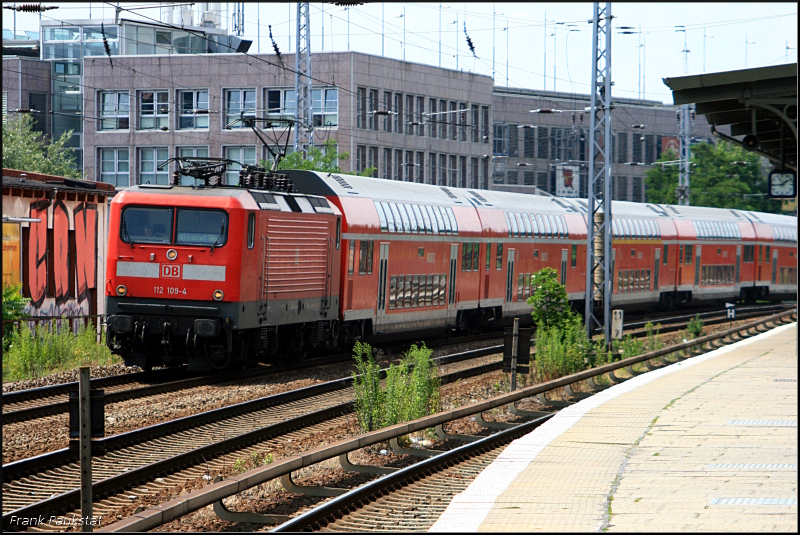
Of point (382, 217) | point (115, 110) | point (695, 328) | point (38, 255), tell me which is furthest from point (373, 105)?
point (38, 255)

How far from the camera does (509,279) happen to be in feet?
99.9

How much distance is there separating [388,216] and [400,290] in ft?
5.77

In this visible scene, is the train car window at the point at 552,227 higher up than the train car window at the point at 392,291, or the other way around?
the train car window at the point at 552,227

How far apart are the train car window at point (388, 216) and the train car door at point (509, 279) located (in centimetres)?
710

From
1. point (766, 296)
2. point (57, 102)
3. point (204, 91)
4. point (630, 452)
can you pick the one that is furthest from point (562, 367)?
point (57, 102)

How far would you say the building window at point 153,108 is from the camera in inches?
2557

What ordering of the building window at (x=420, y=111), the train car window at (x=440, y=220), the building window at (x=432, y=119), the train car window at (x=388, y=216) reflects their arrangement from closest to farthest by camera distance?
the train car window at (x=388, y=216) → the train car window at (x=440, y=220) → the building window at (x=420, y=111) → the building window at (x=432, y=119)

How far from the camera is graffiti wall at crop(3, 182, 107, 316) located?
2306 centimetres

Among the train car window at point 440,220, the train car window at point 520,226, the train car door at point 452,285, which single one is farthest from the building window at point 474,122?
the train car window at point 440,220

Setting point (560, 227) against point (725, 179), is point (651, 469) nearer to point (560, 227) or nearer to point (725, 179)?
point (560, 227)

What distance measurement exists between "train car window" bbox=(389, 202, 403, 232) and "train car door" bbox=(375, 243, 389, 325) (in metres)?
0.61

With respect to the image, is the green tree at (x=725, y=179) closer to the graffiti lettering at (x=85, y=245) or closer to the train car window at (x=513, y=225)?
the train car window at (x=513, y=225)

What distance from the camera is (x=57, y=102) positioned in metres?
73.6

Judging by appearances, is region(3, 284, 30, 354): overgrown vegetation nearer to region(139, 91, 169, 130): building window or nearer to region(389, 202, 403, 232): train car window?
region(389, 202, 403, 232): train car window
